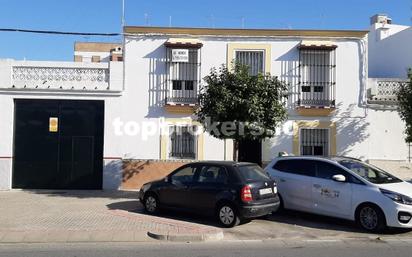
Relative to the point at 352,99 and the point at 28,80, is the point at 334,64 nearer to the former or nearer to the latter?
the point at 352,99

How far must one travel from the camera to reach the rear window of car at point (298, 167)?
12.1 metres

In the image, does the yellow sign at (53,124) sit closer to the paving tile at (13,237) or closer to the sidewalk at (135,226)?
the sidewalk at (135,226)

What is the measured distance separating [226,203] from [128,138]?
7.80 m

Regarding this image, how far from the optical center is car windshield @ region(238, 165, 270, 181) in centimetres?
1115

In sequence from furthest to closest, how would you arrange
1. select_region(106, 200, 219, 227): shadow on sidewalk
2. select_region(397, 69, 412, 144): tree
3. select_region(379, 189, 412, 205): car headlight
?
select_region(397, 69, 412, 144): tree < select_region(106, 200, 219, 227): shadow on sidewalk < select_region(379, 189, 412, 205): car headlight

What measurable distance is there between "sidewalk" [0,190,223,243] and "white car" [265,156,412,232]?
2.62m

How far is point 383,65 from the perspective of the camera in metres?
24.2

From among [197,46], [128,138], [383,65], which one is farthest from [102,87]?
[383,65]

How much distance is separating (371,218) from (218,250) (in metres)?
3.89

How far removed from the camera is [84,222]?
37.1 feet

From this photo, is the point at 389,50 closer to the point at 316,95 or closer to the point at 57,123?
the point at 316,95

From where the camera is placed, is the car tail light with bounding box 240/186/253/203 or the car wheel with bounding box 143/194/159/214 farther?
the car wheel with bounding box 143/194/159/214

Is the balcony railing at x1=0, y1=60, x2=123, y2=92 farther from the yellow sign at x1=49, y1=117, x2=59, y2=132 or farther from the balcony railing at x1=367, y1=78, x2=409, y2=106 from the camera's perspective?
the balcony railing at x1=367, y1=78, x2=409, y2=106

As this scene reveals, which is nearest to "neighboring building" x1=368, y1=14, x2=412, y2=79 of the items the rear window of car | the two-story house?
the two-story house
